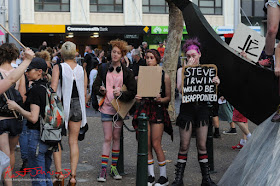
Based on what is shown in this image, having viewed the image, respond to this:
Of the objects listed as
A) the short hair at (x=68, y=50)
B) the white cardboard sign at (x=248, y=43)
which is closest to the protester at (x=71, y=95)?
the short hair at (x=68, y=50)

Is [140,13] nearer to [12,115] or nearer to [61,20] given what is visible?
[61,20]

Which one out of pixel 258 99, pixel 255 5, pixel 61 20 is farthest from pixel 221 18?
pixel 258 99

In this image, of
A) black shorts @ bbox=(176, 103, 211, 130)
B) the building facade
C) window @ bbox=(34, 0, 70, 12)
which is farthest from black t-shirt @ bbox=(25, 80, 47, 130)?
window @ bbox=(34, 0, 70, 12)

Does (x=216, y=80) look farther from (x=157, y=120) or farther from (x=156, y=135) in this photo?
(x=156, y=135)

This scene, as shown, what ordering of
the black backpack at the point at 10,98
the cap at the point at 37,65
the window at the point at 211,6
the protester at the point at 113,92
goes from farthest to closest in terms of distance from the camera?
1. the window at the point at 211,6
2. the protester at the point at 113,92
3. the black backpack at the point at 10,98
4. the cap at the point at 37,65

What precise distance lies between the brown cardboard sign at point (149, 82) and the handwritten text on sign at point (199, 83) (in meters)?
0.36

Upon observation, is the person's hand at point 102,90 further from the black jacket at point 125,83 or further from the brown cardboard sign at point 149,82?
the brown cardboard sign at point 149,82

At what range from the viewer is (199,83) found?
20.7ft

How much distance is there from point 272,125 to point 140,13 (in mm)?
31240

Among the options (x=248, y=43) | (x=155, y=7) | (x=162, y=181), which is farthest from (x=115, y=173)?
(x=155, y=7)

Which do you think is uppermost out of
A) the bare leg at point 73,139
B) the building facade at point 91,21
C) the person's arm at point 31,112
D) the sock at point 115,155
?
the building facade at point 91,21

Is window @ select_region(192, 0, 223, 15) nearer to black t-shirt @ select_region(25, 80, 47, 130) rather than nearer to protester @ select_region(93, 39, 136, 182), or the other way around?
protester @ select_region(93, 39, 136, 182)

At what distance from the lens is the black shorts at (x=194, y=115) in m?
6.30

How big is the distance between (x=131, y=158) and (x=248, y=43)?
3.22 m
